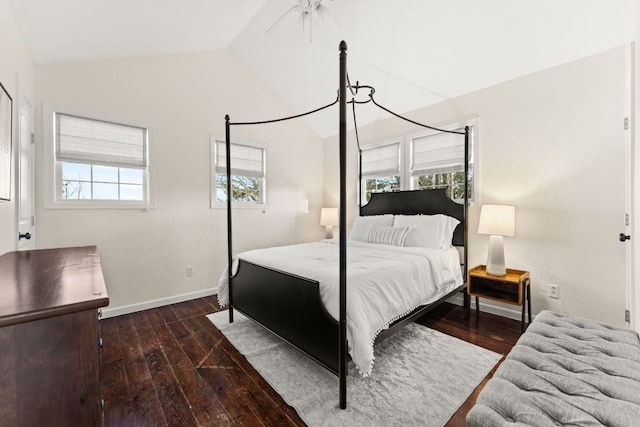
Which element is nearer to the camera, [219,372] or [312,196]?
[219,372]

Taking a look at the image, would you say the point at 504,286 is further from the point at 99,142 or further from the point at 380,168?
the point at 99,142

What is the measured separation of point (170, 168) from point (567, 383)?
3.88 m

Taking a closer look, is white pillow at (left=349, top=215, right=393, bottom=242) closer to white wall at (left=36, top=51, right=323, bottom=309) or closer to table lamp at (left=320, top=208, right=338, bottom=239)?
table lamp at (left=320, top=208, right=338, bottom=239)

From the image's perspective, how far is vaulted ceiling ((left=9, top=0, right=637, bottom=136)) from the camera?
87.9 inches

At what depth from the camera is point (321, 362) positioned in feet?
6.08

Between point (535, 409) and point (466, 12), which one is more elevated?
point (466, 12)

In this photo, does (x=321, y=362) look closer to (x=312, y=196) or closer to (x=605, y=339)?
(x=605, y=339)

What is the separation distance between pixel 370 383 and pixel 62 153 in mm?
3554

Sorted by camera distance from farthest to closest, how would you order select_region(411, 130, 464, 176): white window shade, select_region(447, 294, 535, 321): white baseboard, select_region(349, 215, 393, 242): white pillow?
select_region(349, 215, 393, 242): white pillow
select_region(411, 130, 464, 176): white window shade
select_region(447, 294, 535, 321): white baseboard

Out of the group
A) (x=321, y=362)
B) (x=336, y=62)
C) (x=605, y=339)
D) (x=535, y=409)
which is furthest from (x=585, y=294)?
(x=336, y=62)

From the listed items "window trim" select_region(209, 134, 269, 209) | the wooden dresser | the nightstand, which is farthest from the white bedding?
"window trim" select_region(209, 134, 269, 209)

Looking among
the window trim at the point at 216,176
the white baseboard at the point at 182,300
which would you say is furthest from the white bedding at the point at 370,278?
the window trim at the point at 216,176

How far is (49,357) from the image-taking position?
83 cm

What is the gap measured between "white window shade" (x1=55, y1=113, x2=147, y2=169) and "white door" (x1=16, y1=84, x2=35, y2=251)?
0.79ft
